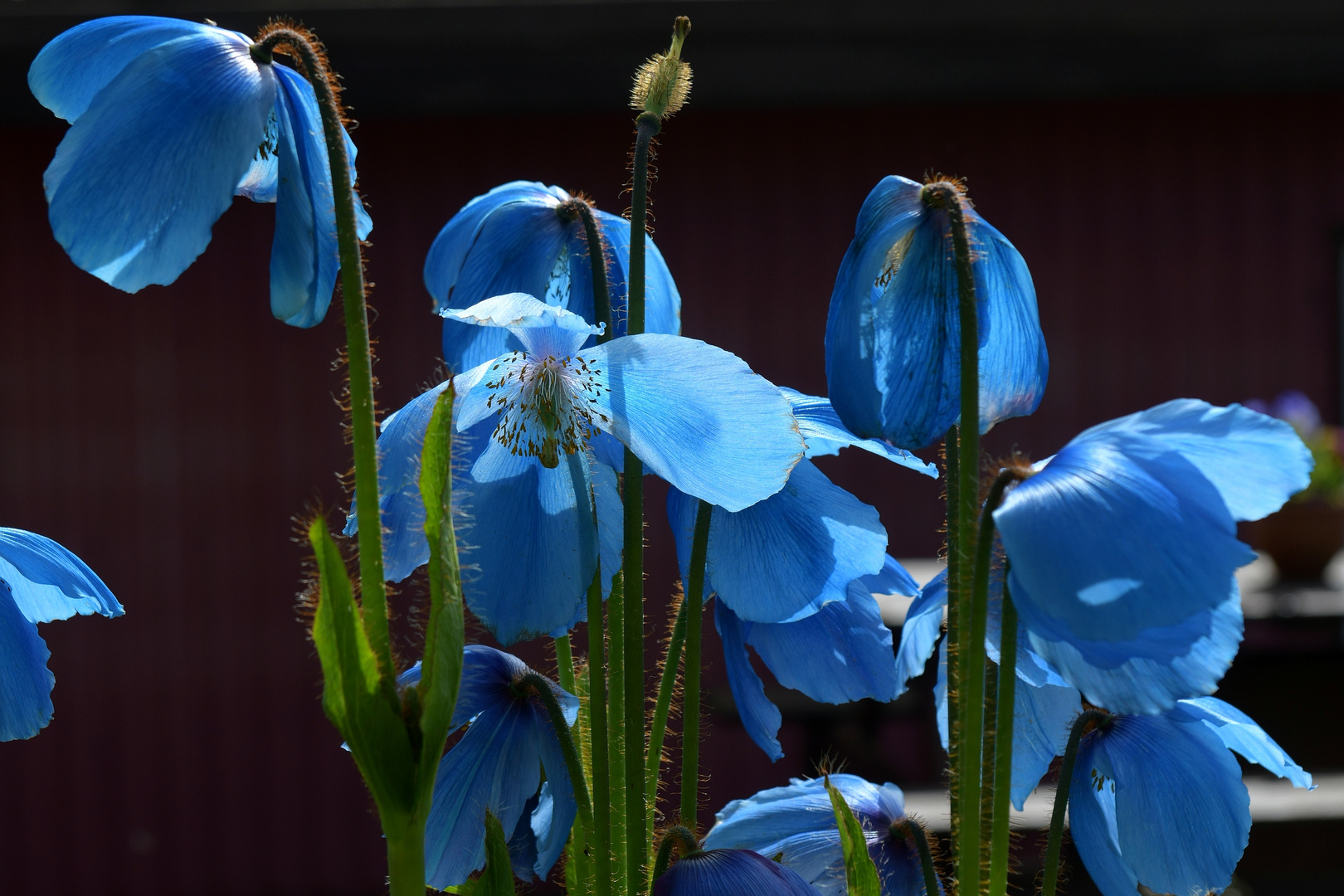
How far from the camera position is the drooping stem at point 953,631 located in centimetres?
36

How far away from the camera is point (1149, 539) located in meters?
0.28

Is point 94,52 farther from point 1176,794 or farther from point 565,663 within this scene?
point 1176,794

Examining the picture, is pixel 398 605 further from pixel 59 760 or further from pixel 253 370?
pixel 59 760

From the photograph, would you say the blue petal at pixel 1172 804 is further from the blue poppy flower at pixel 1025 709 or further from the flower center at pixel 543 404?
the flower center at pixel 543 404

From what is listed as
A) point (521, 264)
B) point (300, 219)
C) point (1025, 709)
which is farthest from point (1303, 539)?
point (300, 219)

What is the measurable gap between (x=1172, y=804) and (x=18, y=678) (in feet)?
1.27

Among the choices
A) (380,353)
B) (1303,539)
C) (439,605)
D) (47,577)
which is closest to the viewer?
(439,605)

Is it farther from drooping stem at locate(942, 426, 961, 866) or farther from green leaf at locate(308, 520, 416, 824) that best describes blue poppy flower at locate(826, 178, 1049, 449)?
green leaf at locate(308, 520, 416, 824)

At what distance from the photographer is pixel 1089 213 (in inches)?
164

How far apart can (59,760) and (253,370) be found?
1.47m

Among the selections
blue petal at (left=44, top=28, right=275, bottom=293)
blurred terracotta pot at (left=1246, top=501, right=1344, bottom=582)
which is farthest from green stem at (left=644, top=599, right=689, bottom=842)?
blurred terracotta pot at (left=1246, top=501, right=1344, bottom=582)

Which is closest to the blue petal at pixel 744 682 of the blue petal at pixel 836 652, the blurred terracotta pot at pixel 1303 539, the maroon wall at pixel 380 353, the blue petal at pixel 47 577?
the blue petal at pixel 836 652

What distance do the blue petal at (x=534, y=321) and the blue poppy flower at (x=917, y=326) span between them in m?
0.08

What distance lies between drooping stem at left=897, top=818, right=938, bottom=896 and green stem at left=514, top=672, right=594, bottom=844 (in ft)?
0.38
